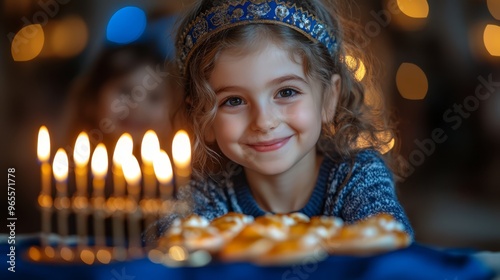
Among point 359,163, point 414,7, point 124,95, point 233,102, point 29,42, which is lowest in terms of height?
point 359,163

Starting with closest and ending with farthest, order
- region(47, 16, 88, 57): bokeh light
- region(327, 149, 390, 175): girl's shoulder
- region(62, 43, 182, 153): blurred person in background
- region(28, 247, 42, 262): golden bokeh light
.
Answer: region(28, 247, 42, 262): golden bokeh light
region(327, 149, 390, 175): girl's shoulder
region(62, 43, 182, 153): blurred person in background
region(47, 16, 88, 57): bokeh light

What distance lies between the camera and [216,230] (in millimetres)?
991

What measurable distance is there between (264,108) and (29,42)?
12.8 ft

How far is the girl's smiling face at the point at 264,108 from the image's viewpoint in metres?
1.52

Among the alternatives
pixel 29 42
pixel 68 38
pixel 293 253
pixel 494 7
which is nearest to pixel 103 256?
pixel 293 253

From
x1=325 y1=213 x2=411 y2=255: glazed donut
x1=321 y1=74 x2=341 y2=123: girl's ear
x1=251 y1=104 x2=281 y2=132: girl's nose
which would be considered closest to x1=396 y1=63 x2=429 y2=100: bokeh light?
x1=321 y1=74 x2=341 y2=123: girl's ear

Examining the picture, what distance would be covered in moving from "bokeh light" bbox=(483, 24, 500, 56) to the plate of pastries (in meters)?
3.67

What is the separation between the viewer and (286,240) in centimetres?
89

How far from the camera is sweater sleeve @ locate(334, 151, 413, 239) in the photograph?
1.53 metres

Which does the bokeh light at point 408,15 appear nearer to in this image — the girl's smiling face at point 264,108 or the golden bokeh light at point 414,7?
the golden bokeh light at point 414,7

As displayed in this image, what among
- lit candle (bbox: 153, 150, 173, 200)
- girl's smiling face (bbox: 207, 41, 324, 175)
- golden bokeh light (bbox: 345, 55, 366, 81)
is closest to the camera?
lit candle (bbox: 153, 150, 173, 200)

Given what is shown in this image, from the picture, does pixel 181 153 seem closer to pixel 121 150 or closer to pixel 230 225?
pixel 121 150

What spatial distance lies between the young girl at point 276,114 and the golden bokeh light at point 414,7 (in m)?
2.78

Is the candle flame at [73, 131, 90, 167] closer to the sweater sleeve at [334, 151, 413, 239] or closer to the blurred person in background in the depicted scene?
the sweater sleeve at [334, 151, 413, 239]
